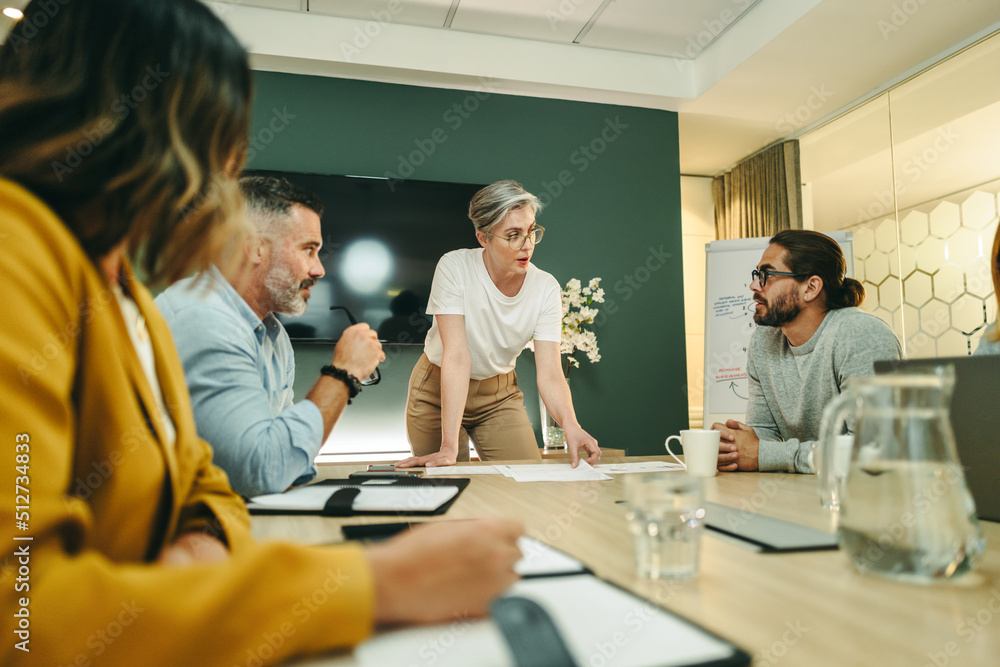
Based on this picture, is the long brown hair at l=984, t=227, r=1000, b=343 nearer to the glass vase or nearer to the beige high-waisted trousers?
the beige high-waisted trousers

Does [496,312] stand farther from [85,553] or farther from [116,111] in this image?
[85,553]

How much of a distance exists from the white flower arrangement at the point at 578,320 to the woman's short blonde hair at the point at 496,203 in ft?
4.43

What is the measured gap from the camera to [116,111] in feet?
1.68

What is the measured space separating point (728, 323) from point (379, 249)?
211 centimetres

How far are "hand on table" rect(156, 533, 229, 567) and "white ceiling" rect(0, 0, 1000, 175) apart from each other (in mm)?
2997

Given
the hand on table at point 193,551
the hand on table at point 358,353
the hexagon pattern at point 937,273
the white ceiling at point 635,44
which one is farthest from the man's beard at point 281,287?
the hexagon pattern at point 937,273

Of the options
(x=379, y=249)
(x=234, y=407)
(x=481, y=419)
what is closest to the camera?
(x=234, y=407)

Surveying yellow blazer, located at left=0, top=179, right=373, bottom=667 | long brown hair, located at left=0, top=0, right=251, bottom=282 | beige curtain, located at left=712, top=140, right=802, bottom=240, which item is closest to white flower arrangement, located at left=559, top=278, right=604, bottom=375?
beige curtain, located at left=712, top=140, right=802, bottom=240

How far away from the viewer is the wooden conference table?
1.35 feet

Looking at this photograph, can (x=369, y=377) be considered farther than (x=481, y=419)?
No

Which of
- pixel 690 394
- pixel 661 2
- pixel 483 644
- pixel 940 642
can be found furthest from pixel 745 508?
pixel 690 394

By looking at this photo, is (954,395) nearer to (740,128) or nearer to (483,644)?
(483,644)

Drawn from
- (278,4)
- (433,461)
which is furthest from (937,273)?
(278,4)

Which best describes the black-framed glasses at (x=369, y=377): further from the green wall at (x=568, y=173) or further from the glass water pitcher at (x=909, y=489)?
the glass water pitcher at (x=909, y=489)
